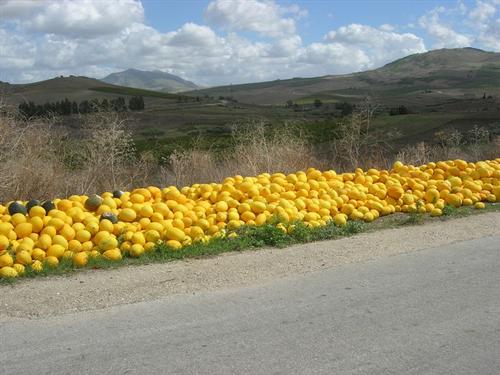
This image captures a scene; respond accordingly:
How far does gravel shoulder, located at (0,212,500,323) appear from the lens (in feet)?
18.4

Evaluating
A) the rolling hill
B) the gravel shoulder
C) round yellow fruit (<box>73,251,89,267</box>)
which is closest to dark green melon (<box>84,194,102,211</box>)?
round yellow fruit (<box>73,251,89,267</box>)

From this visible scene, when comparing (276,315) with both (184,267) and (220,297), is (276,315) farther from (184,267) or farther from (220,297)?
(184,267)

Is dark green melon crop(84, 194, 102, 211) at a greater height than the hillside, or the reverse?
the hillside

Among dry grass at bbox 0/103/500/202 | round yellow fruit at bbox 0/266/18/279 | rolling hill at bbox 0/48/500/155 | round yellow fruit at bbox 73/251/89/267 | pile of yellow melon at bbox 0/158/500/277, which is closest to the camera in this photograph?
round yellow fruit at bbox 0/266/18/279

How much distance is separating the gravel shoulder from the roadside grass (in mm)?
147

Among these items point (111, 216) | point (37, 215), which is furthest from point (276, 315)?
point (37, 215)

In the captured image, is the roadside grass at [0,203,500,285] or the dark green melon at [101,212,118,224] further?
the dark green melon at [101,212,118,224]

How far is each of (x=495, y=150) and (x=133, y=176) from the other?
11928 millimetres

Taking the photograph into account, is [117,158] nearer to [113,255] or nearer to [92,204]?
[92,204]

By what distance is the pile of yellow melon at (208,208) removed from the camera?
7.16m

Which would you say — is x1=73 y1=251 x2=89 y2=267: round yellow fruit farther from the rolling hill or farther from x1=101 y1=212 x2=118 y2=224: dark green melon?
the rolling hill

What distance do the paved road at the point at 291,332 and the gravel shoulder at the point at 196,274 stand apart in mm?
261

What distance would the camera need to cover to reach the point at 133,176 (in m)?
12.9

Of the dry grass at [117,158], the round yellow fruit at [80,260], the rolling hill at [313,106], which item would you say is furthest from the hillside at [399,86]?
the round yellow fruit at [80,260]
